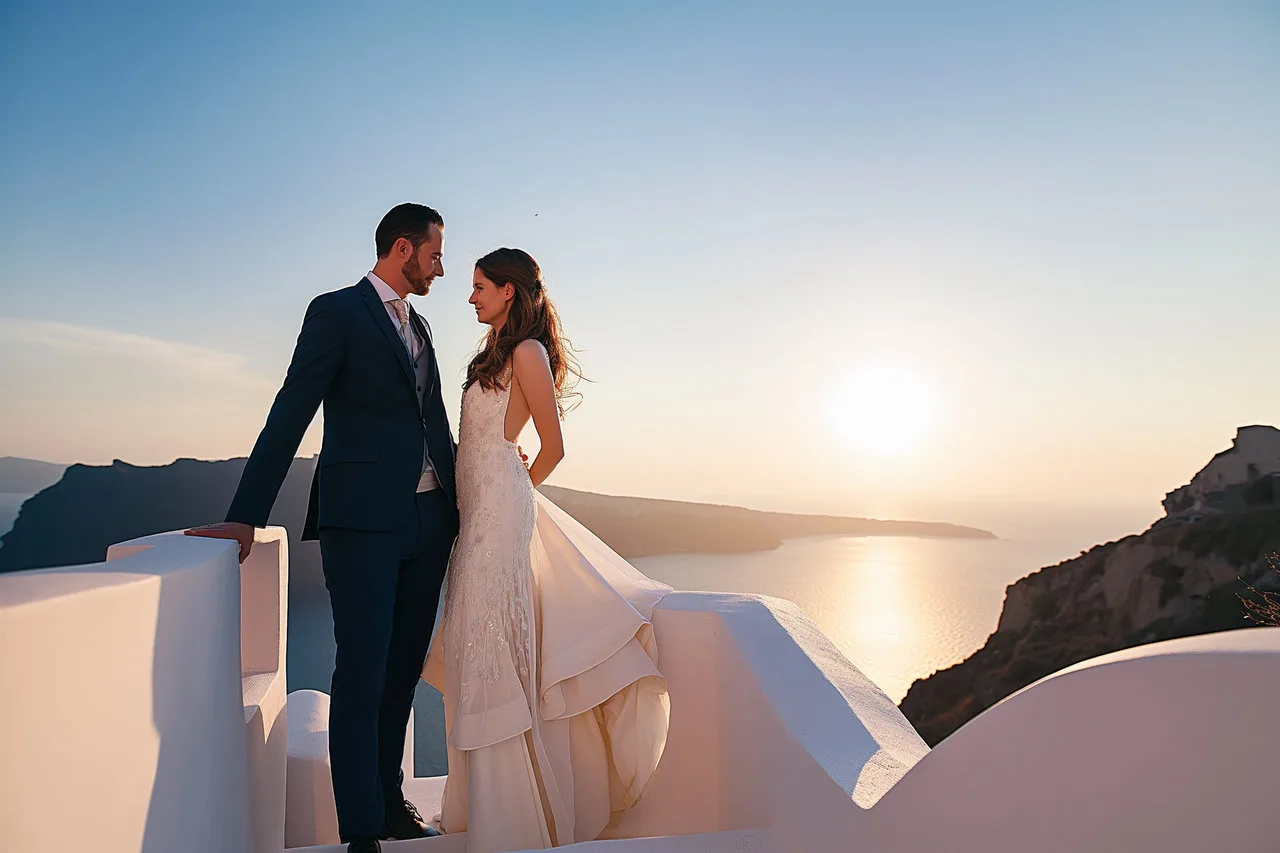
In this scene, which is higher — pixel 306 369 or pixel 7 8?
pixel 7 8

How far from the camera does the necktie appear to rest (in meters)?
2.57

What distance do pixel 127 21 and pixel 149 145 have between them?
49.0 inches

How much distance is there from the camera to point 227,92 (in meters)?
7.87

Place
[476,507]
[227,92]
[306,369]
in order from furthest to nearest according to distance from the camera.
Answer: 1. [227,92]
2. [476,507]
3. [306,369]

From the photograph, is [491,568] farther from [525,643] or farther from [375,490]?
[375,490]

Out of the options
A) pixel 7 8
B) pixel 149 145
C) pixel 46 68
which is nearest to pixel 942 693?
pixel 149 145

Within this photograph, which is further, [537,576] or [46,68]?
[46,68]

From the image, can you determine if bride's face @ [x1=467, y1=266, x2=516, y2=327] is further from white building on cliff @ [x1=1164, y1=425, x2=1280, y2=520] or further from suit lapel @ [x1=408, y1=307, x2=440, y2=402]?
white building on cliff @ [x1=1164, y1=425, x2=1280, y2=520]

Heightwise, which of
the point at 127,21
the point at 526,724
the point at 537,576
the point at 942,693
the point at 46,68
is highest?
the point at 46,68

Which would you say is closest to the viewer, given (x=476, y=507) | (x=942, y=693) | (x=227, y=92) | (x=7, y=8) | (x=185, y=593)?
(x=185, y=593)

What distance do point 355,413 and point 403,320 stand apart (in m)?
0.34

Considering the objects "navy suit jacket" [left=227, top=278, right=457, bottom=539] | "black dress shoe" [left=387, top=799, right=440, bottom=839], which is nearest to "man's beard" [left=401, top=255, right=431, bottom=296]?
"navy suit jacket" [left=227, top=278, right=457, bottom=539]

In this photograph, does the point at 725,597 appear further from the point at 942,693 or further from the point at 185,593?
the point at 942,693

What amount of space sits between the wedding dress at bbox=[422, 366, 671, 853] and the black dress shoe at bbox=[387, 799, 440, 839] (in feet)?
0.26
